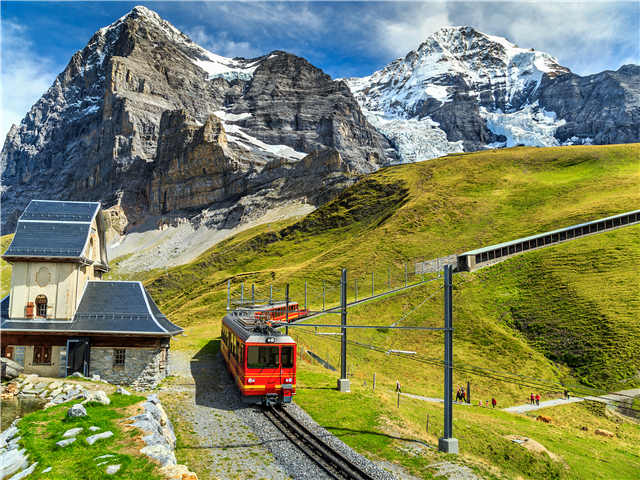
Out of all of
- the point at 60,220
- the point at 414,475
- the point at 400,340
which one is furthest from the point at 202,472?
the point at 400,340

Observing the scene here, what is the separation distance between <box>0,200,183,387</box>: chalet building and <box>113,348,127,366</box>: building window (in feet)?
0.06

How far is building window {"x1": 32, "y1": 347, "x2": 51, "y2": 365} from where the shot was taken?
90.4 feet

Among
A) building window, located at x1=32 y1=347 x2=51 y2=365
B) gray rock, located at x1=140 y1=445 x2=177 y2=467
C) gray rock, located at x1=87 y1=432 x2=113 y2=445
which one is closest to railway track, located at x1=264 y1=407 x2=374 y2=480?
gray rock, located at x1=140 y1=445 x2=177 y2=467

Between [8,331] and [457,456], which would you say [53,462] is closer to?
[457,456]

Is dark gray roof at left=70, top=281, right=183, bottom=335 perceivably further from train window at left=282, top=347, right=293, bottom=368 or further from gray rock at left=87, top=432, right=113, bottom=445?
gray rock at left=87, top=432, right=113, bottom=445

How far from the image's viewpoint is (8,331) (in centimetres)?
2702

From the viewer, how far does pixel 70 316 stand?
92.6ft

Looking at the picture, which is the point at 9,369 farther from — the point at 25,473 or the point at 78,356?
the point at 25,473

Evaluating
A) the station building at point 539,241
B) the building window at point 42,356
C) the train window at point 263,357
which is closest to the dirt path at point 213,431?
the train window at point 263,357

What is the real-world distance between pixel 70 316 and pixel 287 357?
16.1m

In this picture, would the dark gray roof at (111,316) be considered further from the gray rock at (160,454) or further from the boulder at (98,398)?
the gray rock at (160,454)

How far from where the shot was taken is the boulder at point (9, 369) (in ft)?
84.3

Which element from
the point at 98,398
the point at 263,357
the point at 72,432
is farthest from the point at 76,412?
the point at 263,357

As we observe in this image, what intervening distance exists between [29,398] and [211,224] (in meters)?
169
